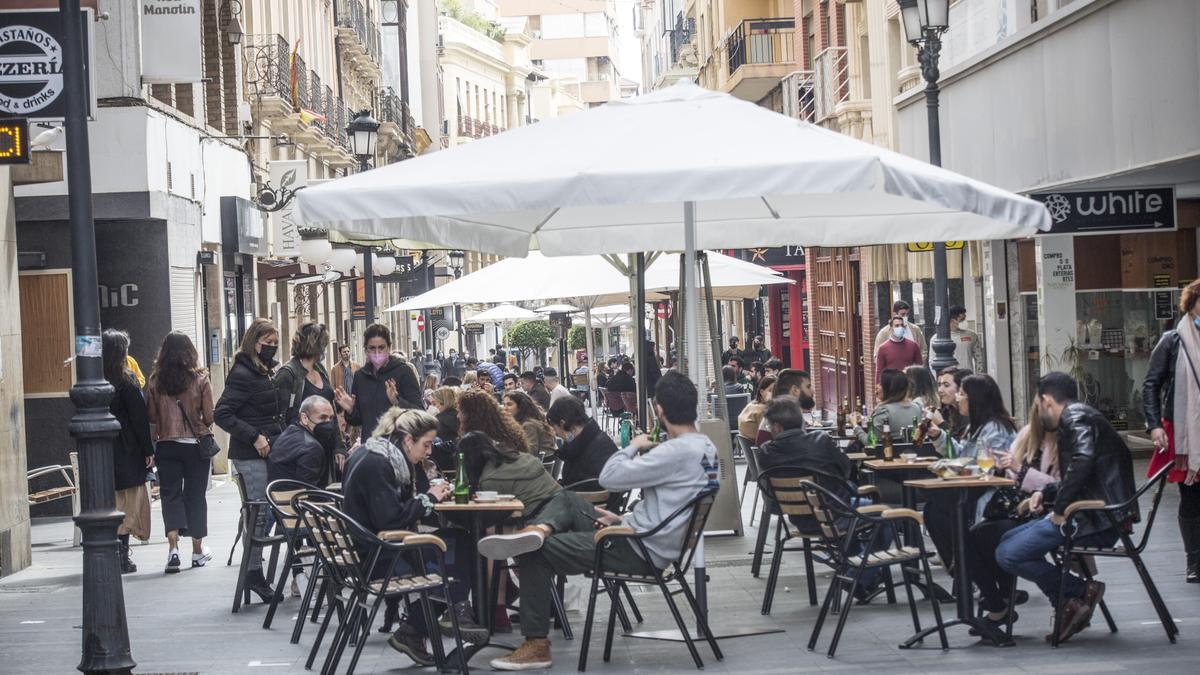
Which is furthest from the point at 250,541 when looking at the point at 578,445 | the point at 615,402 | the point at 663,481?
the point at 615,402

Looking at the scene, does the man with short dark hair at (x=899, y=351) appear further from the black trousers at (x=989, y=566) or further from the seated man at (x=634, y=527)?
the seated man at (x=634, y=527)

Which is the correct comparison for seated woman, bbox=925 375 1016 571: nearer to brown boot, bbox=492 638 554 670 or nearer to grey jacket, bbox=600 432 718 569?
grey jacket, bbox=600 432 718 569

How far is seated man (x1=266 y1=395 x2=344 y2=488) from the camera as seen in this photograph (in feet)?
34.6

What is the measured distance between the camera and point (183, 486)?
1272cm

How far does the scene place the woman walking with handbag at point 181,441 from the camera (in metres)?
12.5

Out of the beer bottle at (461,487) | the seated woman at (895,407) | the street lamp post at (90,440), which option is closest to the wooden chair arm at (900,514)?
the beer bottle at (461,487)

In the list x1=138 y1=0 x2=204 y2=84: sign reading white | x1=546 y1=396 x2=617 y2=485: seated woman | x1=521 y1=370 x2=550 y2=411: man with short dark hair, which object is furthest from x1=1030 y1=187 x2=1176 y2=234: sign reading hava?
x1=138 y1=0 x2=204 y2=84: sign reading white

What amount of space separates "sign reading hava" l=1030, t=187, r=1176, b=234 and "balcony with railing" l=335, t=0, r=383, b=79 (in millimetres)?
28383

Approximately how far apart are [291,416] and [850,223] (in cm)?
430

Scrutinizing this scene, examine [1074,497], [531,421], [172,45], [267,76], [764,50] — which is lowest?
[1074,497]

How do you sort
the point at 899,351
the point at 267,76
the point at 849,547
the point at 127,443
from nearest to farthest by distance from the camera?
the point at 849,547
the point at 127,443
the point at 899,351
the point at 267,76

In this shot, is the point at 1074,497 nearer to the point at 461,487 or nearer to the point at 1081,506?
the point at 1081,506

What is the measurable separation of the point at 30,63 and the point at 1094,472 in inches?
258

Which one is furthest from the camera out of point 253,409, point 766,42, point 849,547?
point 766,42
